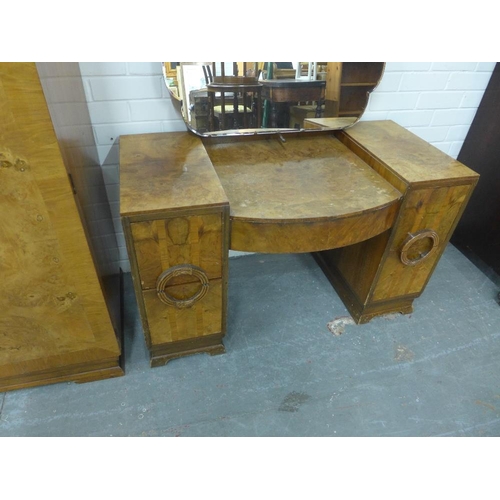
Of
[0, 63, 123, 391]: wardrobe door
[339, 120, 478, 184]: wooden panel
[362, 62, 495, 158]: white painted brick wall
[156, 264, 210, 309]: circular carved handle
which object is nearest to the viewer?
[0, 63, 123, 391]: wardrobe door

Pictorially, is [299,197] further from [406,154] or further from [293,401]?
[293,401]

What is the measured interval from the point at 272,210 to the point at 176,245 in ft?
0.92

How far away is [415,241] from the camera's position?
1.23 meters

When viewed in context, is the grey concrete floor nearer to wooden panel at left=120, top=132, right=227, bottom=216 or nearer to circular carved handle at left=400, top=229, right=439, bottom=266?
circular carved handle at left=400, top=229, right=439, bottom=266

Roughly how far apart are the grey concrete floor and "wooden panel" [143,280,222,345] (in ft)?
0.51

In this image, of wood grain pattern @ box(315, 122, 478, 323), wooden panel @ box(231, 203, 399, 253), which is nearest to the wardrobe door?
wooden panel @ box(231, 203, 399, 253)

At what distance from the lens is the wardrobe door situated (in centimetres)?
72

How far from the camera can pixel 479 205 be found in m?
1.75

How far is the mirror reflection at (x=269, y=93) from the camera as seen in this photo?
1182 mm

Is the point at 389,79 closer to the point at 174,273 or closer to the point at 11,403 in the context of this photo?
the point at 174,273

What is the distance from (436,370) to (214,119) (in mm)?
1234

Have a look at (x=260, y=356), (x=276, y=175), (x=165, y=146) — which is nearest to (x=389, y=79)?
(x=276, y=175)

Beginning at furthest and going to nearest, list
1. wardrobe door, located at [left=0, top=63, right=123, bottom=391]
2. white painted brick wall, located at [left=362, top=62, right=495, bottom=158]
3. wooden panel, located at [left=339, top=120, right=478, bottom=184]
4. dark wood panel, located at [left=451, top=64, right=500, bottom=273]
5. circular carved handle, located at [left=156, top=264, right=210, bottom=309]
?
dark wood panel, located at [left=451, top=64, right=500, bottom=273], white painted brick wall, located at [left=362, top=62, right=495, bottom=158], wooden panel, located at [left=339, top=120, right=478, bottom=184], circular carved handle, located at [left=156, top=264, right=210, bottom=309], wardrobe door, located at [left=0, top=63, right=123, bottom=391]

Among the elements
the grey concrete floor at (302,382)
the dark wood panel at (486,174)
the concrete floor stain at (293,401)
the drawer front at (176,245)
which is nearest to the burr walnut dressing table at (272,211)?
the drawer front at (176,245)
